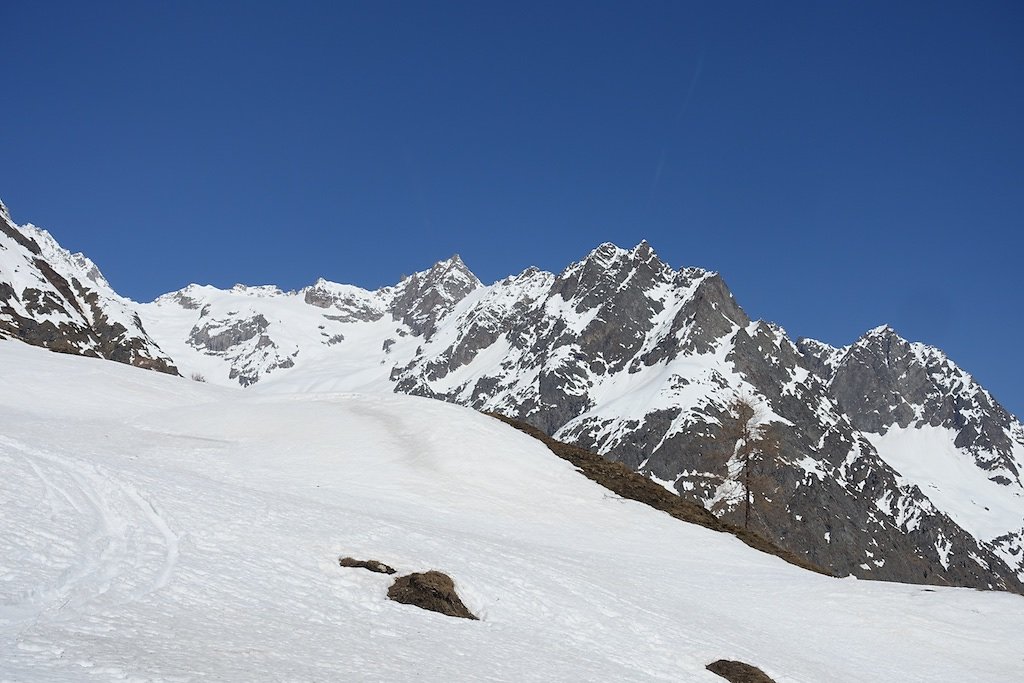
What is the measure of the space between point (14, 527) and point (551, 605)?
12.5 m

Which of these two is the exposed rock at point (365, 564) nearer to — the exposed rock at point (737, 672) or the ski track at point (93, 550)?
the ski track at point (93, 550)

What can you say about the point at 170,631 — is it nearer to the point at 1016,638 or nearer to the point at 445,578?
the point at 445,578

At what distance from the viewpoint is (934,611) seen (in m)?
28.6

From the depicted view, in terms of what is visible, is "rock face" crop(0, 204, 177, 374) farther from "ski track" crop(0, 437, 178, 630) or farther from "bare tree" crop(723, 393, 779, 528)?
"ski track" crop(0, 437, 178, 630)

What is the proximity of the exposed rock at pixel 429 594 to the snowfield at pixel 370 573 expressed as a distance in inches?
18.0

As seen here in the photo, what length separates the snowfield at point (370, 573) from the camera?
1288 centimetres

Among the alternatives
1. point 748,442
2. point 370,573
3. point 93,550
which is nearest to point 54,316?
point 748,442

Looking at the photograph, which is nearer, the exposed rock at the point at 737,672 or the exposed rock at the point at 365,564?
the exposed rock at the point at 737,672

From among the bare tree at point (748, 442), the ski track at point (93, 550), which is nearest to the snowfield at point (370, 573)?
the ski track at point (93, 550)

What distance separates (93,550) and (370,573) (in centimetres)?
624

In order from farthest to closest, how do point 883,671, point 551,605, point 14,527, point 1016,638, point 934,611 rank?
point 934,611, point 1016,638, point 883,671, point 551,605, point 14,527

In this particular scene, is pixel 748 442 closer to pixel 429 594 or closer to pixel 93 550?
pixel 429 594

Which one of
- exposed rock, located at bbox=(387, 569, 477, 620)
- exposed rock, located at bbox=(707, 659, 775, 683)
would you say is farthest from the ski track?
exposed rock, located at bbox=(707, 659, 775, 683)

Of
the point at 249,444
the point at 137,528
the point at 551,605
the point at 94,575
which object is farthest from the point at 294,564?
the point at 249,444
